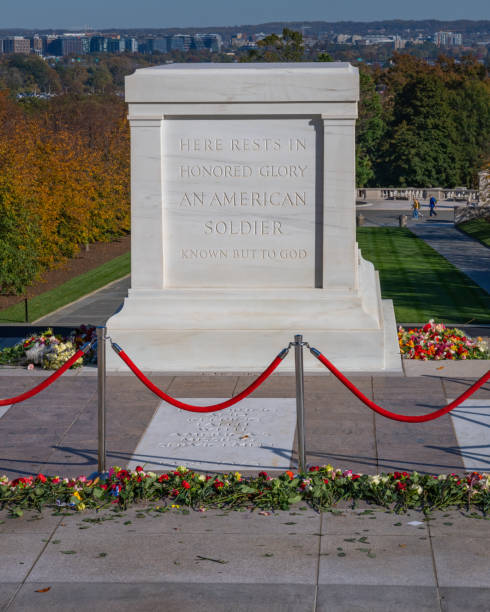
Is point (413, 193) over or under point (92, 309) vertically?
under

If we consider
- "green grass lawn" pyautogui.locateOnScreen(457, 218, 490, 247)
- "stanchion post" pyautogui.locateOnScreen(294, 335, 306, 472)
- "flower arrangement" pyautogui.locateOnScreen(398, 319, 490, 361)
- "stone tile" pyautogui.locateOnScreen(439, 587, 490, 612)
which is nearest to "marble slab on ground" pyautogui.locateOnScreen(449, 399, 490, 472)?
"stanchion post" pyautogui.locateOnScreen(294, 335, 306, 472)

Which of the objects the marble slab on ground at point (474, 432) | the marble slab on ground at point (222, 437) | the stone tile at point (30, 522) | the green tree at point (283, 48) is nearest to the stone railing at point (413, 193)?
the green tree at point (283, 48)

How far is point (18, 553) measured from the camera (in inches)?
252

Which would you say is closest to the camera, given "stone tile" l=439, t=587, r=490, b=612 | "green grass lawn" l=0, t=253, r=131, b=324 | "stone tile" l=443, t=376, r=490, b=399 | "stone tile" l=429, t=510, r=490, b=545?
"stone tile" l=439, t=587, r=490, b=612

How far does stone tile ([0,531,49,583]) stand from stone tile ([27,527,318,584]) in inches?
2.9

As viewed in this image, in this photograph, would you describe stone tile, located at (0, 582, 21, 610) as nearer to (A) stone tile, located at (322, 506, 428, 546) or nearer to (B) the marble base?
(A) stone tile, located at (322, 506, 428, 546)

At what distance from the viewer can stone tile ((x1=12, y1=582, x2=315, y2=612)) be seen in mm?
5656

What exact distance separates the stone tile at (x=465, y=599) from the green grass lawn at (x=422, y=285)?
15972 millimetres

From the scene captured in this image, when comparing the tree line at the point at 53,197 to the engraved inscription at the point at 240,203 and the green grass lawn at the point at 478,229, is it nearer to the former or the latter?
the green grass lawn at the point at 478,229

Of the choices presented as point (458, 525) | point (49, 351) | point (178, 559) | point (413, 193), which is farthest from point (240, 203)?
point (413, 193)

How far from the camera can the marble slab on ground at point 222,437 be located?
809 cm

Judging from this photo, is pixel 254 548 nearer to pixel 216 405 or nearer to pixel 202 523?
pixel 202 523

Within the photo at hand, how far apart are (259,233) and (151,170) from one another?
4.63 ft

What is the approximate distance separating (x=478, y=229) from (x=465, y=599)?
54234mm
